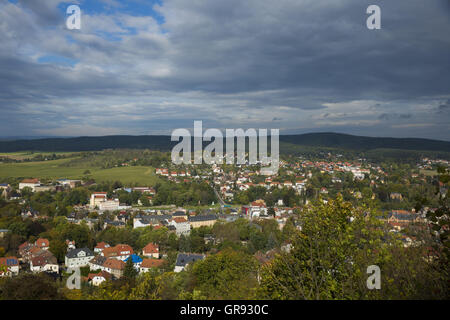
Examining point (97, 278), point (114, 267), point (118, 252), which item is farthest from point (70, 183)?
point (97, 278)

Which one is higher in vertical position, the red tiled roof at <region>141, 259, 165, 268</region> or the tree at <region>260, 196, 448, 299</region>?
the tree at <region>260, 196, 448, 299</region>

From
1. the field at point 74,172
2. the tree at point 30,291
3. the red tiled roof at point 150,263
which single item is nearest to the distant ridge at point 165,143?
the field at point 74,172

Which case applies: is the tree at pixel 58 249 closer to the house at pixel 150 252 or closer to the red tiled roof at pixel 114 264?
the red tiled roof at pixel 114 264

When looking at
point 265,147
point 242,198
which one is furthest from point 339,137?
point 242,198

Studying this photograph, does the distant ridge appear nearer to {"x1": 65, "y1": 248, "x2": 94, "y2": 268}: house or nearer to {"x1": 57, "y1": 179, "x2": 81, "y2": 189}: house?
{"x1": 57, "y1": 179, "x2": 81, "y2": 189}: house

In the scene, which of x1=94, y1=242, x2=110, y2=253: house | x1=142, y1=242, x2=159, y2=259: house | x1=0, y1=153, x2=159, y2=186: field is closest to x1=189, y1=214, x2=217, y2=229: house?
x1=94, y1=242, x2=110, y2=253: house
